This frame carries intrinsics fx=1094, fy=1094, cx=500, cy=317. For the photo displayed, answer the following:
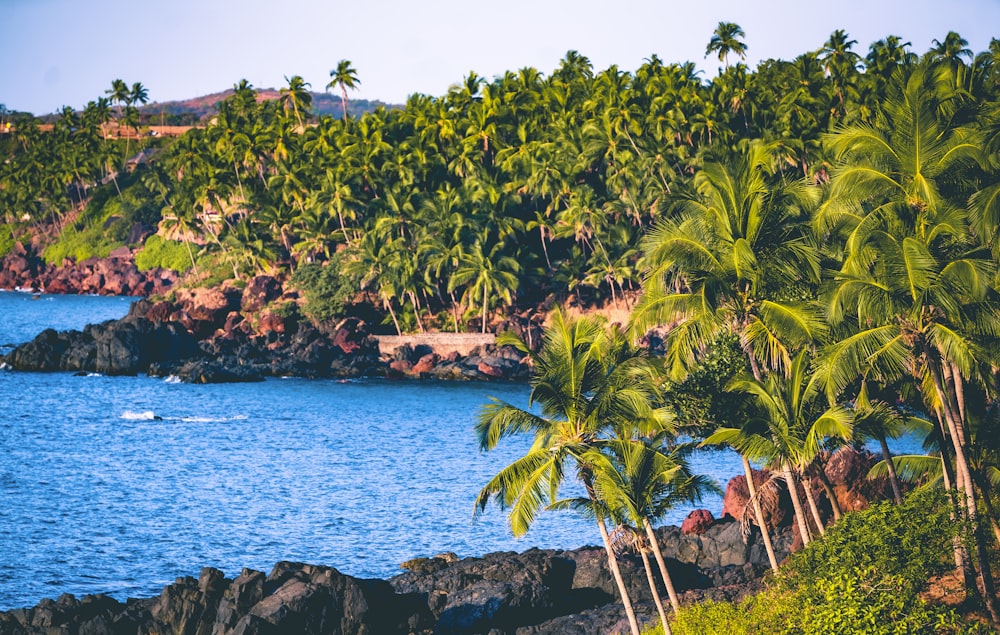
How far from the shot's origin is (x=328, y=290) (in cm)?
9644

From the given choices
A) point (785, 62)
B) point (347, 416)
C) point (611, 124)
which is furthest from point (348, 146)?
point (785, 62)

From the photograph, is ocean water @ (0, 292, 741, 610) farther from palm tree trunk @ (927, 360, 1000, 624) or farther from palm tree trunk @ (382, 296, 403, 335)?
palm tree trunk @ (927, 360, 1000, 624)

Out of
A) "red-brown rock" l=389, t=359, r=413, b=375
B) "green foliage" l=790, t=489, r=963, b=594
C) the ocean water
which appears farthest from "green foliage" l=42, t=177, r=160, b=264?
"green foliage" l=790, t=489, r=963, b=594

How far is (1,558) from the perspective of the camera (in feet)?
146

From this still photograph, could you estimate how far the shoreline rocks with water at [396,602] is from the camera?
112 ft

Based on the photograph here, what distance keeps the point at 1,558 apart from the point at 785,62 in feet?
324

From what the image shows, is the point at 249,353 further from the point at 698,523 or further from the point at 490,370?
the point at 698,523

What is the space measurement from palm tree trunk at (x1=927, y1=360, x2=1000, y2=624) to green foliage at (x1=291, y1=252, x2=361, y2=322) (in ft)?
233

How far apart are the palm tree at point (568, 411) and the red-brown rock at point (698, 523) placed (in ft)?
54.5

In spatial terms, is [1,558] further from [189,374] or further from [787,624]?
[189,374]

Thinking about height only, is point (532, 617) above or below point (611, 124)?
below

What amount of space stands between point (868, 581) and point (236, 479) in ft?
130

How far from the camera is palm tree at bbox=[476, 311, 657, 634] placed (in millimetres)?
28125

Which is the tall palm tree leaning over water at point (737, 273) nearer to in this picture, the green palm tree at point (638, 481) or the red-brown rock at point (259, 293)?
the green palm tree at point (638, 481)
